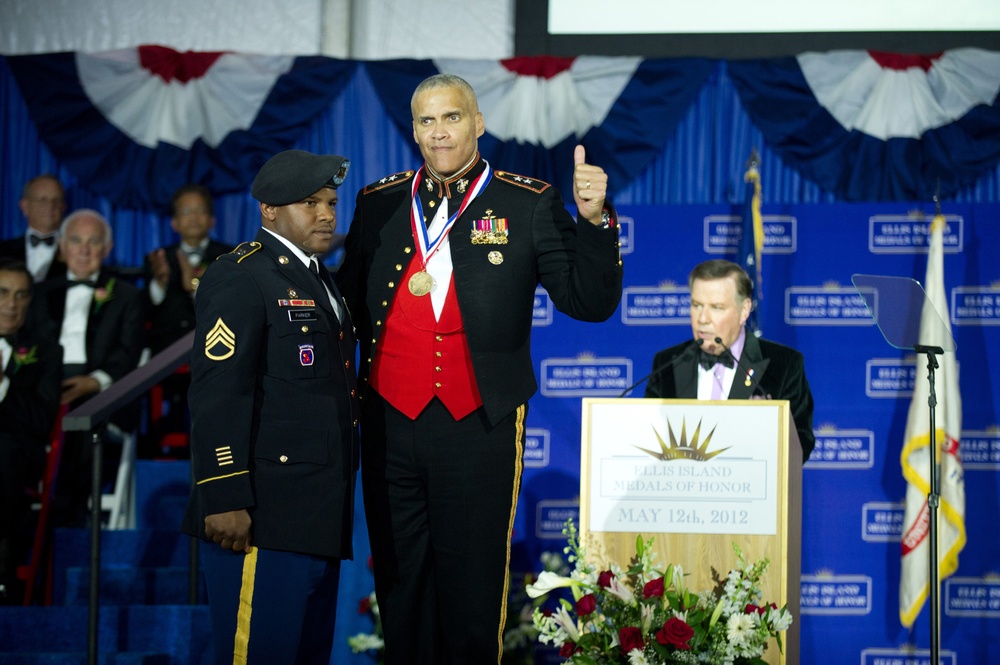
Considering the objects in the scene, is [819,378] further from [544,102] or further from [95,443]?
[95,443]

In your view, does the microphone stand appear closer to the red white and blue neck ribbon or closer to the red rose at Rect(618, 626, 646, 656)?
the red rose at Rect(618, 626, 646, 656)

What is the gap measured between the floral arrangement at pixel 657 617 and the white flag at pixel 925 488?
104 inches

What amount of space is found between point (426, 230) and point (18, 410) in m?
Result: 3.08

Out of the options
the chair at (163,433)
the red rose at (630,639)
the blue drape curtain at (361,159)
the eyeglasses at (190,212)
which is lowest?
the red rose at (630,639)

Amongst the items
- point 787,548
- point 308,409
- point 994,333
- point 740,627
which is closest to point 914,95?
point 994,333

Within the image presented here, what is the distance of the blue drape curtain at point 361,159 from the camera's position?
21.4 ft

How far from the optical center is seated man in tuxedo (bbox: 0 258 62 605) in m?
5.28

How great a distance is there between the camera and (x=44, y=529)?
17.8 ft

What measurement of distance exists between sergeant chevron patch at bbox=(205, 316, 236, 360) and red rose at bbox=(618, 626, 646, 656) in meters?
1.22

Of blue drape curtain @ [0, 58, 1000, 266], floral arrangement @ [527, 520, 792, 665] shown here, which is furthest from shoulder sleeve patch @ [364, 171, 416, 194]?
blue drape curtain @ [0, 58, 1000, 266]

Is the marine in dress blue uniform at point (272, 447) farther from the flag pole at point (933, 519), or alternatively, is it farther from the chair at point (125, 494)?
the chair at point (125, 494)

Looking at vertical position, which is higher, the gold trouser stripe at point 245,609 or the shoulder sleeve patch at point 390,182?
the shoulder sleeve patch at point 390,182

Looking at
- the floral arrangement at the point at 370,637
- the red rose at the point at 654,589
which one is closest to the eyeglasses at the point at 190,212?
the floral arrangement at the point at 370,637

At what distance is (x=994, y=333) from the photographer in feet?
19.4
